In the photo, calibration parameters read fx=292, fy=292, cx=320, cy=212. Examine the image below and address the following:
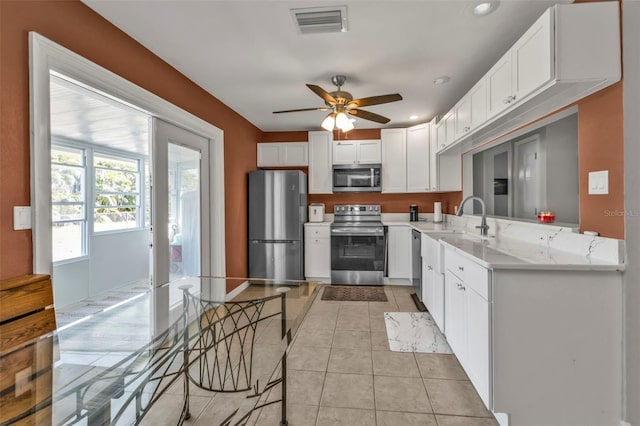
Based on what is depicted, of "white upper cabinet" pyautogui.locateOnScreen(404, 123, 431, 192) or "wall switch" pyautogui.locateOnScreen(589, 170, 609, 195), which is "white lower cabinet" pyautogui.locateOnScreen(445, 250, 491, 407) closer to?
"wall switch" pyautogui.locateOnScreen(589, 170, 609, 195)

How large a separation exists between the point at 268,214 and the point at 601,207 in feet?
11.6

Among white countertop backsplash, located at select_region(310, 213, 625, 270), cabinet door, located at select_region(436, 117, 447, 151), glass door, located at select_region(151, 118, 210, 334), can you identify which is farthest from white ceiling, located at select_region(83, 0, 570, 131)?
white countertop backsplash, located at select_region(310, 213, 625, 270)

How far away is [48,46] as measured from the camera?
5.06 ft

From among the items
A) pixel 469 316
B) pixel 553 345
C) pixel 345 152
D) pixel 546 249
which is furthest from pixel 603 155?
pixel 345 152

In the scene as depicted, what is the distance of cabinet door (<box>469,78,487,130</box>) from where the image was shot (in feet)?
7.54

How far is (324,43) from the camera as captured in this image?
2.23 m

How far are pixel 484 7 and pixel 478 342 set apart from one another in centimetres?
203

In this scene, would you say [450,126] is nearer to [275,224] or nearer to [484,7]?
[484,7]

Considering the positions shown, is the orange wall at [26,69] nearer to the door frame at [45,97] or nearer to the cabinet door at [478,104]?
the door frame at [45,97]

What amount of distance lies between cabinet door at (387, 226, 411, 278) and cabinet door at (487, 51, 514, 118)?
7.47 feet

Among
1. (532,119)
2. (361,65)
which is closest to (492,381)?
(532,119)

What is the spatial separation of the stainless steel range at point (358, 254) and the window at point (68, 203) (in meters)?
3.80

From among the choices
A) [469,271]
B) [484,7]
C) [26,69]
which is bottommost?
[469,271]

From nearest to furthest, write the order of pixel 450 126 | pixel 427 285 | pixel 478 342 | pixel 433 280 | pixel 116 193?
1. pixel 478 342
2. pixel 433 280
3. pixel 427 285
4. pixel 450 126
5. pixel 116 193
